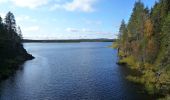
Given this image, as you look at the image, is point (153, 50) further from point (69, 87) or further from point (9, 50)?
point (9, 50)

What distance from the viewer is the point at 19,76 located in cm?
8050

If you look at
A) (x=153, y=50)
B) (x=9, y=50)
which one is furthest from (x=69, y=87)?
(x=9, y=50)

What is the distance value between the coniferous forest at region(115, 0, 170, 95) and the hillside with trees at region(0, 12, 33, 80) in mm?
38398

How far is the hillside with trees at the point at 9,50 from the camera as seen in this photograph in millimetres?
86863

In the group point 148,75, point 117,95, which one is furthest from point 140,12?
point 117,95

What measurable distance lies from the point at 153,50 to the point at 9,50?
181 feet

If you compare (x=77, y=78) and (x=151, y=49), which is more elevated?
(x=151, y=49)

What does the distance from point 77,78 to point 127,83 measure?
14929 millimetres

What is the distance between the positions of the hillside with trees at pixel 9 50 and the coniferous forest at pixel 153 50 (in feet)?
126

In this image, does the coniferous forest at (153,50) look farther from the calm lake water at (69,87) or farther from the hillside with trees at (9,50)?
the hillside with trees at (9,50)

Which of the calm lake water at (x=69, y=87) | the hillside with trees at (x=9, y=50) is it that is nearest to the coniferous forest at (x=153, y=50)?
the calm lake water at (x=69, y=87)

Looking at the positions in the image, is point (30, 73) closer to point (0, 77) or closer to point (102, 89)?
point (0, 77)

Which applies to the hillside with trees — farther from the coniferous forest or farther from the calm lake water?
the coniferous forest

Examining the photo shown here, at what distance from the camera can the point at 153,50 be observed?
76500 mm
